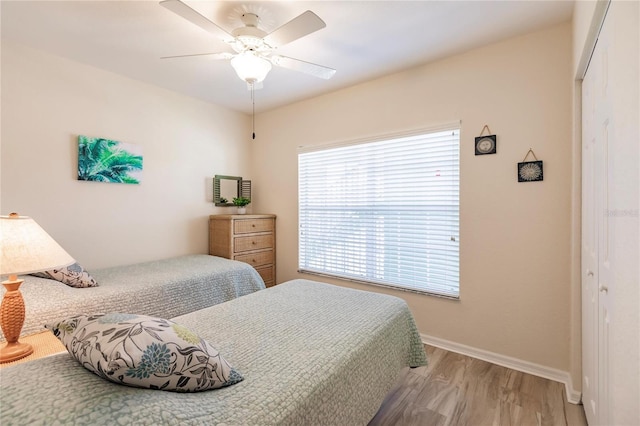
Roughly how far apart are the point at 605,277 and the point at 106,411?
6.04 ft

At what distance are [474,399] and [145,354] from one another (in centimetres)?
204

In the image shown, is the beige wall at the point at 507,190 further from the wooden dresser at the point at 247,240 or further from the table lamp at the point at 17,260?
the table lamp at the point at 17,260

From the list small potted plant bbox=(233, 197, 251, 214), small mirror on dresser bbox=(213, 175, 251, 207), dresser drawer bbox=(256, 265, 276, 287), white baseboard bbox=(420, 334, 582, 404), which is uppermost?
small mirror on dresser bbox=(213, 175, 251, 207)

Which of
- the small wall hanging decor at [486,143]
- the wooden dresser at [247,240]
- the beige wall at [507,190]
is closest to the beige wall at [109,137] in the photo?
the wooden dresser at [247,240]

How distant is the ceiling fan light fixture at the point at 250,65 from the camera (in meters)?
1.90

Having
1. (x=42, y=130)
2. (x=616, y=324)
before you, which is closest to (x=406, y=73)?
(x=616, y=324)

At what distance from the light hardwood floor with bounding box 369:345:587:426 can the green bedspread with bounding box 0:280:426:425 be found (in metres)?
0.32

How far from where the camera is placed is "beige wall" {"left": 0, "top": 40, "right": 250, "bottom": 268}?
2348 mm

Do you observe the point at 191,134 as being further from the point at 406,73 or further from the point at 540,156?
the point at 540,156

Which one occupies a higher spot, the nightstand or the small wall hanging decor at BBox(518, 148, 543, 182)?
the small wall hanging decor at BBox(518, 148, 543, 182)

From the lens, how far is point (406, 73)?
9.09 ft

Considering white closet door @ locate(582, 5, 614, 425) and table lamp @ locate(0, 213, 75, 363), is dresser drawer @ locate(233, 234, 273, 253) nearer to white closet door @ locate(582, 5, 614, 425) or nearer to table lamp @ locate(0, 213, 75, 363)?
table lamp @ locate(0, 213, 75, 363)

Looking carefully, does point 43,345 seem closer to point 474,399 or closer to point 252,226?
point 252,226

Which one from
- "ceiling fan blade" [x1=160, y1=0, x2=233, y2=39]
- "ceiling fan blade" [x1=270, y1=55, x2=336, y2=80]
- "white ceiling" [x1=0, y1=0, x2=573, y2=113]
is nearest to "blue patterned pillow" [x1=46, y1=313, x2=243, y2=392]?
"ceiling fan blade" [x1=160, y1=0, x2=233, y2=39]
